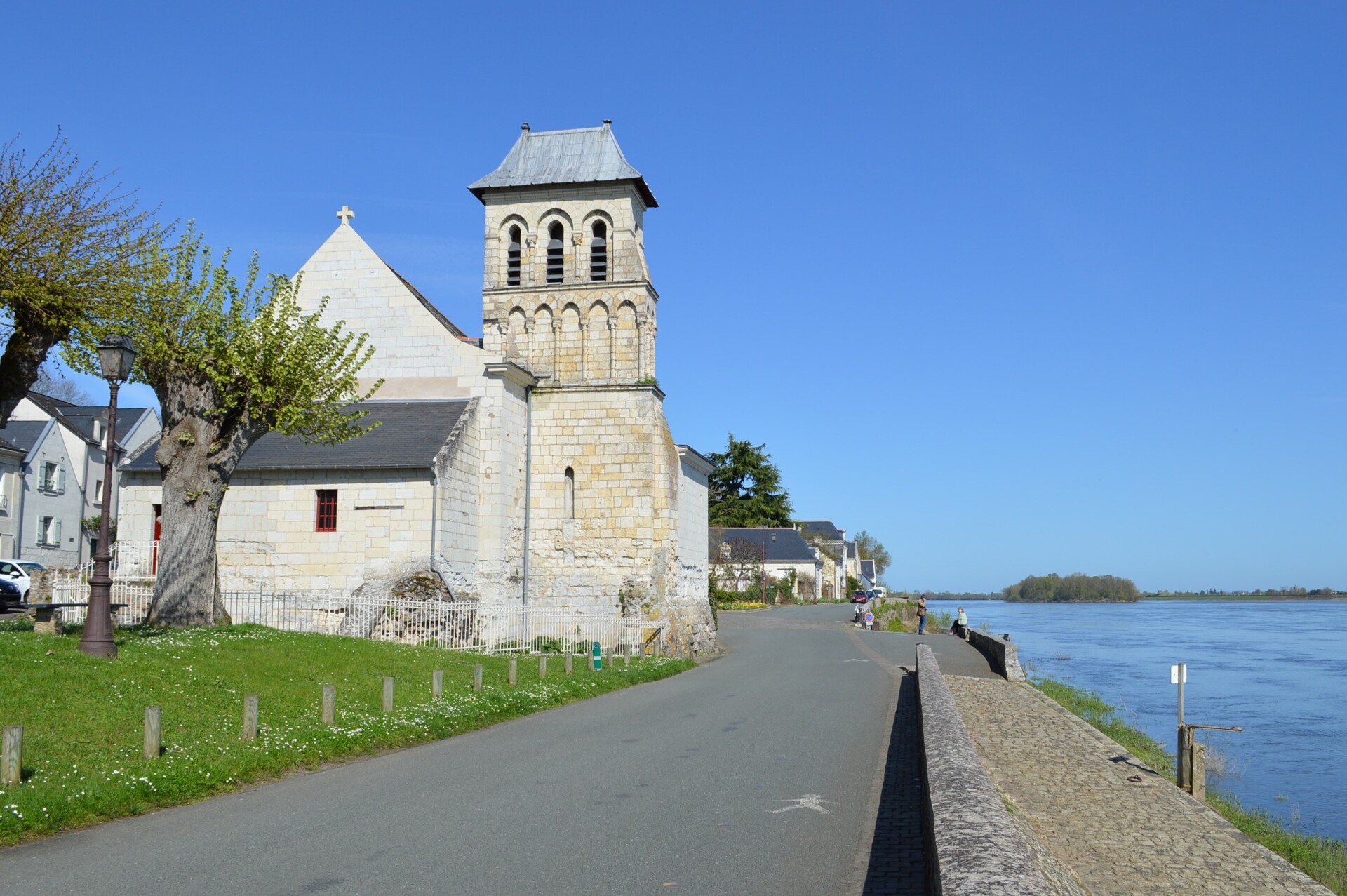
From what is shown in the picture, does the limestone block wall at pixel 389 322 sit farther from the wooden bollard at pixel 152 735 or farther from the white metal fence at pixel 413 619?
the wooden bollard at pixel 152 735

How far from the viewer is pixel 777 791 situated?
9719mm

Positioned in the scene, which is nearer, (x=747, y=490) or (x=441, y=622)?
(x=441, y=622)

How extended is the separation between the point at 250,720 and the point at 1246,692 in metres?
27.1

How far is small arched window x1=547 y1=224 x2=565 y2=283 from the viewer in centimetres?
3009

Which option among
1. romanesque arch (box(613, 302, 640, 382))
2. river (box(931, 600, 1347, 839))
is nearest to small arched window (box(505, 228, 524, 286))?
romanesque arch (box(613, 302, 640, 382))

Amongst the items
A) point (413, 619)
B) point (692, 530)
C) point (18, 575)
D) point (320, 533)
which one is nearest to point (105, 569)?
point (413, 619)

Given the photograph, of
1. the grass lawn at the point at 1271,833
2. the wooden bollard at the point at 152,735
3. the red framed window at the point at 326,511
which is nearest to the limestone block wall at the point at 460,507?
the red framed window at the point at 326,511

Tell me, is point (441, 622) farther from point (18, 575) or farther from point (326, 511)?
point (18, 575)

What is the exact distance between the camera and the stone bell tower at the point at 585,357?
28250 mm

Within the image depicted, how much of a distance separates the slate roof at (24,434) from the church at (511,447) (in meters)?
17.8

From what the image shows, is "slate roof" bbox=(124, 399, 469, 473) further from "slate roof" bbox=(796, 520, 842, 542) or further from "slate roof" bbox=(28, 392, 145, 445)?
"slate roof" bbox=(796, 520, 842, 542)

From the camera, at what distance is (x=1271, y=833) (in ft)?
39.2

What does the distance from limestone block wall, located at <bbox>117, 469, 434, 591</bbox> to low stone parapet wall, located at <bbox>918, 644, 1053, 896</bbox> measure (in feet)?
56.6

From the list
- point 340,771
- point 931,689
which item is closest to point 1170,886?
point 931,689
